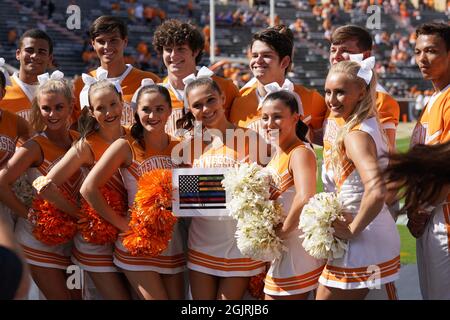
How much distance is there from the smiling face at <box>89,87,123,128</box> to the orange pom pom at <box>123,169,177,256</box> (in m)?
0.39

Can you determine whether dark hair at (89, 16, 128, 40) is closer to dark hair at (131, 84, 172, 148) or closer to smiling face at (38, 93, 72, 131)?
smiling face at (38, 93, 72, 131)

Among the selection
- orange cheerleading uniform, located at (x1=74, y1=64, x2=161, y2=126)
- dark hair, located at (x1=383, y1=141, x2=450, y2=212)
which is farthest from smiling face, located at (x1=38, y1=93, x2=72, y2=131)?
dark hair, located at (x1=383, y1=141, x2=450, y2=212)

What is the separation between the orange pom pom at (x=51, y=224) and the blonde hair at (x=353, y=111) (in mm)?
1309

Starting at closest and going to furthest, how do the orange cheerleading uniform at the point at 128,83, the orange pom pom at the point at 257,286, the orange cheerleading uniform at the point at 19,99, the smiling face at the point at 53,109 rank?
the orange pom pom at the point at 257,286 < the smiling face at the point at 53,109 < the orange cheerleading uniform at the point at 128,83 < the orange cheerleading uniform at the point at 19,99

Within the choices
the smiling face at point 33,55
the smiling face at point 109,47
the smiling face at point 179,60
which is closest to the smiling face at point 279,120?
the smiling face at point 179,60

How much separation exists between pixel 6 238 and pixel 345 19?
31.0m

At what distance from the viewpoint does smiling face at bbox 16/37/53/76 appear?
4.77 meters

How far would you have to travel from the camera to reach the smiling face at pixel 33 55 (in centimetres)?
Result: 477

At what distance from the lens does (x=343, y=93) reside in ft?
11.0

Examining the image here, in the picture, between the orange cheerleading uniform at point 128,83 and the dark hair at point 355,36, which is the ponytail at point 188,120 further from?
the dark hair at point 355,36

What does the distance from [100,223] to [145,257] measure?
260 millimetres

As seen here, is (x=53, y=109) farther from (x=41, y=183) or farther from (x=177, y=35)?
(x=177, y=35)
